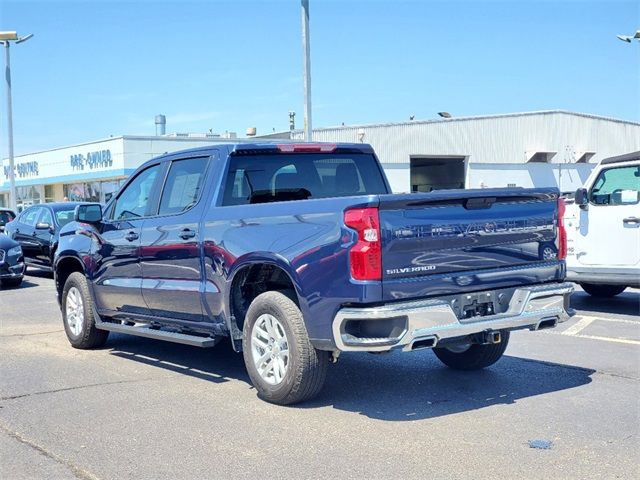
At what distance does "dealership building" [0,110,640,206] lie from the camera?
3815 centimetres

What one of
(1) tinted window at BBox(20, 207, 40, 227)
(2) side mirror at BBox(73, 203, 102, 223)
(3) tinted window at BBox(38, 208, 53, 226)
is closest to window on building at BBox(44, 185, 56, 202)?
(1) tinted window at BBox(20, 207, 40, 227)

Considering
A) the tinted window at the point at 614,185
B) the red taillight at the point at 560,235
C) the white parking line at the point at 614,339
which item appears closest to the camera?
the red taillight at the point at 560,235

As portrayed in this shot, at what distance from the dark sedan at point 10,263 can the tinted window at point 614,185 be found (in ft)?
34.5

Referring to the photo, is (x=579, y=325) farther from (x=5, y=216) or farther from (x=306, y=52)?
(x=5, y=216)

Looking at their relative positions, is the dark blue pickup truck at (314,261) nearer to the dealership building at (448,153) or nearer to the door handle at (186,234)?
the door handle at (186,234)

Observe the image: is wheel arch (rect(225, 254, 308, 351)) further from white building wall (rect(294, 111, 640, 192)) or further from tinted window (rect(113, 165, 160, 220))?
white building wall (rect(294, 111, 640, 192))

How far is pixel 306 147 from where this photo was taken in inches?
275

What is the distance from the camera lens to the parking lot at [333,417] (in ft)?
14.9

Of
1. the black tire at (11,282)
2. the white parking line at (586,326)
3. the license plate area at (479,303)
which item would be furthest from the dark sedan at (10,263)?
the license plate area at (479,303)

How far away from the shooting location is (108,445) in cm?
498

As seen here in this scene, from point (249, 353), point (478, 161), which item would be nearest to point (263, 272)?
point (249, 353)

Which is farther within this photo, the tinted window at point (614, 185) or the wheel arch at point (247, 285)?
the tinted window at point (614, 185)

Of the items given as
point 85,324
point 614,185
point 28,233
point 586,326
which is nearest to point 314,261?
point 85,324

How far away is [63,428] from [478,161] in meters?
40.6
